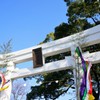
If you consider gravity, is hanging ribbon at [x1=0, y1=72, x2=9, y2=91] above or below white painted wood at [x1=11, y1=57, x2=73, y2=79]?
below

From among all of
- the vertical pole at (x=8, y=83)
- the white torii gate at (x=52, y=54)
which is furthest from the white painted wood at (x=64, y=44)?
the vertical pole at (x=8, y=83)

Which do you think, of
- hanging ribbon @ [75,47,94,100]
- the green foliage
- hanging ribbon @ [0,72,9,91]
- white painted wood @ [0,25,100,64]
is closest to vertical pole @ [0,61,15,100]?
hanging ribbon @ [0,72,9,91]

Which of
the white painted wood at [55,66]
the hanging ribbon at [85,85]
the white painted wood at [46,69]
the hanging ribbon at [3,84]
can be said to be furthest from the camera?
the hanging ribbon at [3,84]

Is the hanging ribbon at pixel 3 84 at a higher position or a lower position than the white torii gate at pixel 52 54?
lower

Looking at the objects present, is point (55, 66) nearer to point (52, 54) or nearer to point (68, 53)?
point (52, 54)

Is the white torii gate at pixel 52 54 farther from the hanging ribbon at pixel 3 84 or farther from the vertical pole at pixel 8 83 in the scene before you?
the hanging ribbon at pixel 3 84

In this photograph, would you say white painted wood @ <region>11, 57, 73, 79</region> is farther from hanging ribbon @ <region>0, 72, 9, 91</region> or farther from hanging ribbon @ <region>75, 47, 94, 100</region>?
hanging ribbon @ <region>75, 47, 94, 100</region>

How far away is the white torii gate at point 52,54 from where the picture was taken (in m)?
10.2

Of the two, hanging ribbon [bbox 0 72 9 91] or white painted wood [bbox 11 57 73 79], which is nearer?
white painted wood [bbox 11 57 73 79]

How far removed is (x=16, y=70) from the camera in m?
12.0

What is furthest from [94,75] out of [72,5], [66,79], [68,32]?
[72,5]

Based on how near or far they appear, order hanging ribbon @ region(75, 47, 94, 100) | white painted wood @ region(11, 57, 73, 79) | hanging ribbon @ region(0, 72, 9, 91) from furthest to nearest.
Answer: hanging ribbon @ region(0, 72, 9, 91) → white painted wood @ region(11, 57, 73, 79) → hanging ribbon @ region(75, 47, 94, 100)

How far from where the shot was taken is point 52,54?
11312 millimetres

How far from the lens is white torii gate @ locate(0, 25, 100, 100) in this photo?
1023 cm
